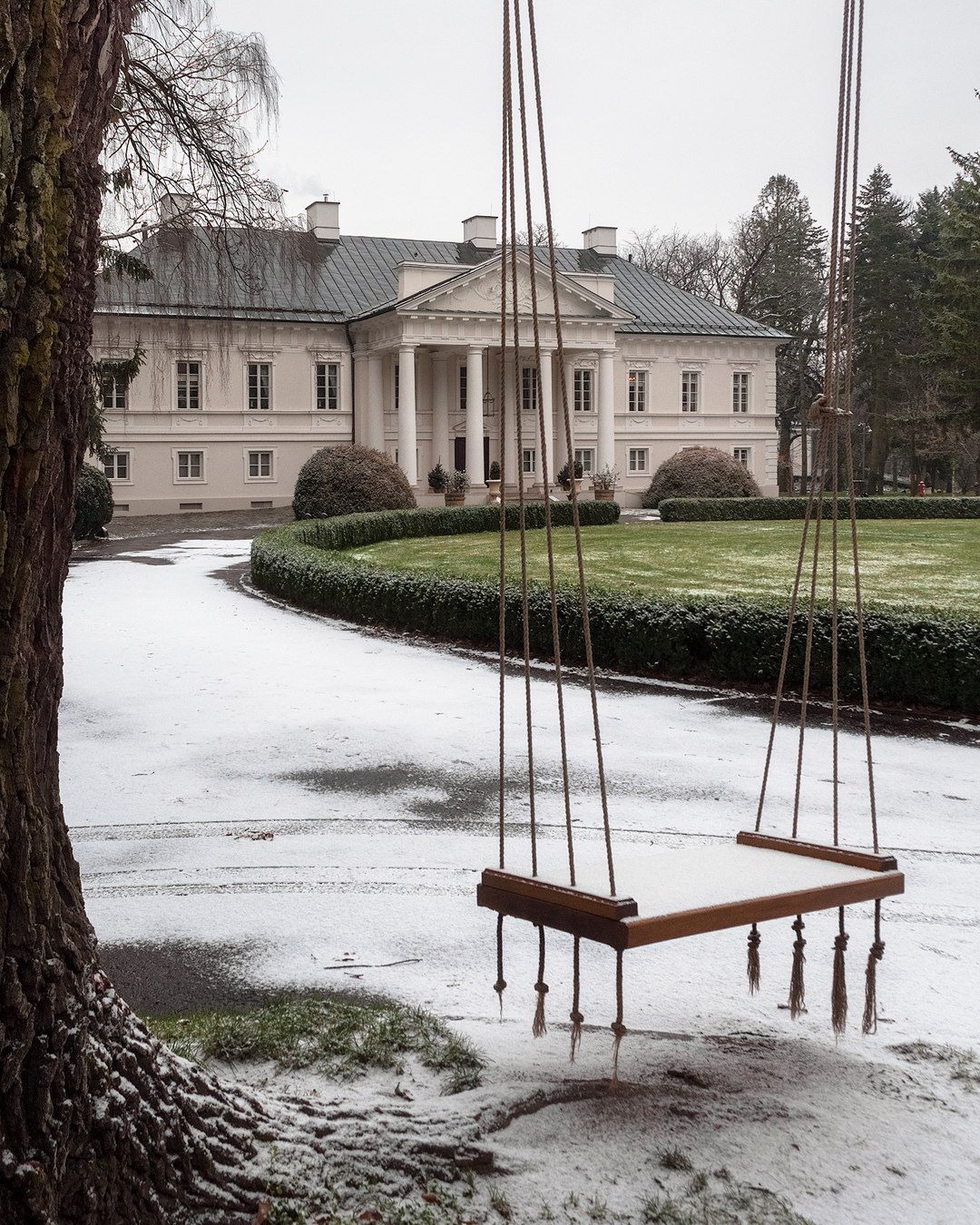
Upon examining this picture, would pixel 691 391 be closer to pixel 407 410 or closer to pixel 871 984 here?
pixel 407 410

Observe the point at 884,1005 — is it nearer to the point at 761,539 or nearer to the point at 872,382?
the point at 761,539

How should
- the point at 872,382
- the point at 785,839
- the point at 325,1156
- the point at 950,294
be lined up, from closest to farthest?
the point at 325,1156, the point at 785,839, the point at 950,294, the point at 872,382

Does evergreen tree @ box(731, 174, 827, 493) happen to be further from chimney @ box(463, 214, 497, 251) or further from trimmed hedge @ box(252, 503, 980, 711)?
trimmed hedge @ box(252, 503, 980, 711)

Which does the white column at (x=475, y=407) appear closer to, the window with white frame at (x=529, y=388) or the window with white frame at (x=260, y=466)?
the window with white frame at (x=529, y=388)

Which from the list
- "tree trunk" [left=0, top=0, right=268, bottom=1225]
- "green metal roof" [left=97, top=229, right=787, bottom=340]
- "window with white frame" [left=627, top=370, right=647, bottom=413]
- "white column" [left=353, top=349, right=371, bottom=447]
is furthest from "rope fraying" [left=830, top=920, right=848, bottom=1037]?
"window with white frame" [left=627, top=370, right=647, bottom=413]

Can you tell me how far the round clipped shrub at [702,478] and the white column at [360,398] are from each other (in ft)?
32.4

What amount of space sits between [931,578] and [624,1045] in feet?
47.7

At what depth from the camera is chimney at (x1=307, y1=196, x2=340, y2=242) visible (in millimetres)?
44656

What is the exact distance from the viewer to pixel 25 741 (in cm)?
251

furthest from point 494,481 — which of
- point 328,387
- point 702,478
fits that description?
point 702,478

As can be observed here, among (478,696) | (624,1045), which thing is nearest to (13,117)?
(624,1045)

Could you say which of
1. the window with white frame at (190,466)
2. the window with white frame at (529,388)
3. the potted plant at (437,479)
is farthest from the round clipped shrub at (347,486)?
the window with white frame at (529,388)

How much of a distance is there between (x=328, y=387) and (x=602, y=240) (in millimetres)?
13859

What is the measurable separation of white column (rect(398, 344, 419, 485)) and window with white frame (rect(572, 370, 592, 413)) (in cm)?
682
